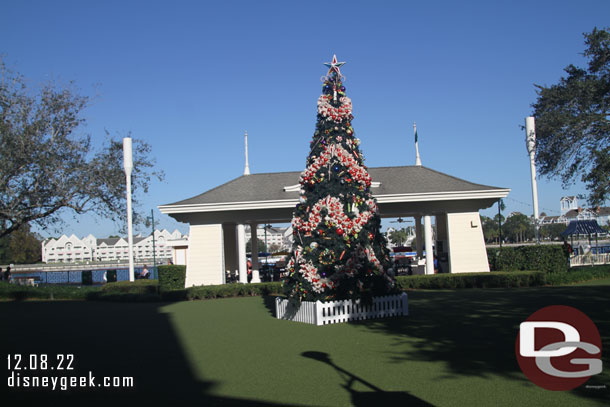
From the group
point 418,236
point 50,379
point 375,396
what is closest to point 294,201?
point 418,236

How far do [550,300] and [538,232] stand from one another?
13258mm

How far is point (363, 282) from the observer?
1203 cm

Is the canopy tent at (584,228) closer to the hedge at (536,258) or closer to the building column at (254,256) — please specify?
the hedge at (536,258)

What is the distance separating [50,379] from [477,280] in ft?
53.6

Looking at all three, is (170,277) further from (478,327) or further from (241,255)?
(478,327)

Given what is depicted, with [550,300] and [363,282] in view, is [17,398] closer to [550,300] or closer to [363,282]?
[363,282]

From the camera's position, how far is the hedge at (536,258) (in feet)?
69.9

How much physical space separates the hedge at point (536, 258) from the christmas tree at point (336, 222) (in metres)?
11.5

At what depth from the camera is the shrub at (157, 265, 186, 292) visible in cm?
2169

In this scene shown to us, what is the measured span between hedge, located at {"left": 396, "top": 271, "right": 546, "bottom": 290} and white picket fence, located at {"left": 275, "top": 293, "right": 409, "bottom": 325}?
690cm

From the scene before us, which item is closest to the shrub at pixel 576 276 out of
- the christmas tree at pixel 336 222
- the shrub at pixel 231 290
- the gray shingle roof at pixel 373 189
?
the gray shingle roof at pixel 373 189

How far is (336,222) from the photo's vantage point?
38.8 feet

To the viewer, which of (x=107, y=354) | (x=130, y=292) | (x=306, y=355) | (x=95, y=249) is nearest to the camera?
(x=306, y=355)

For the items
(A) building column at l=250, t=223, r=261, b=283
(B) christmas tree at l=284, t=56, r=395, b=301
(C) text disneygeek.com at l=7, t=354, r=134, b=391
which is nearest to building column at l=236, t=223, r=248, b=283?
(A) building column at l=250, t=223, r=261, b=283
